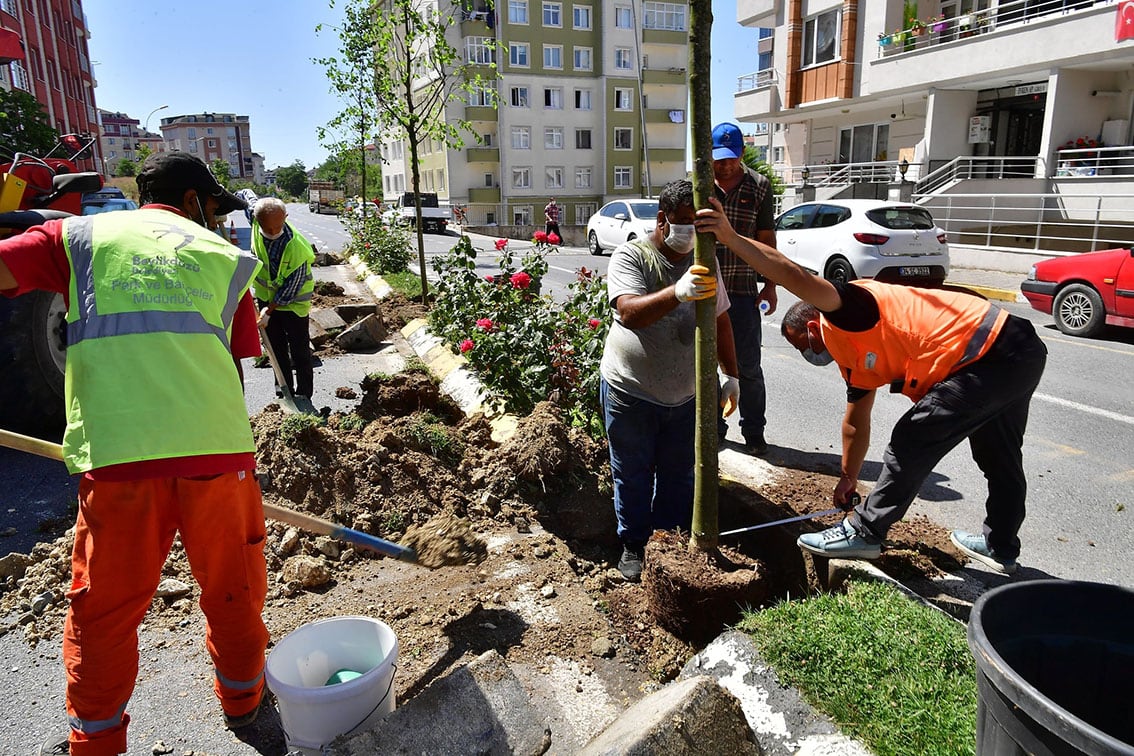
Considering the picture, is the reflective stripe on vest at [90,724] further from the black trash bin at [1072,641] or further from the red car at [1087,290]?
the red car at [1087,290]

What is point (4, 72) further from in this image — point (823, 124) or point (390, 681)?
point (390, 681)

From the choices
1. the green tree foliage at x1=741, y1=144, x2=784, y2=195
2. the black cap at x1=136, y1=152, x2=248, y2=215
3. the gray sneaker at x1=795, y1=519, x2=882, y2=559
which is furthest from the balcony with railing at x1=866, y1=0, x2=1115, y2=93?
the black cap at x1=136, y1=152, x2=248, y2=215

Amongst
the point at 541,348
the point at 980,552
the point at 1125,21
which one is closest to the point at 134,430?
the point at 541,348

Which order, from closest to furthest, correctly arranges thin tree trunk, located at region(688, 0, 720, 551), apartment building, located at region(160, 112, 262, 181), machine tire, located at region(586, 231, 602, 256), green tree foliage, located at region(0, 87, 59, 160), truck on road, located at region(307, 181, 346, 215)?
1. thin tree trunk, located at region(688, 0, 720, 551)
2. green tree foliage, located at region(0, 87, 59, 160)
3. machine tire, located at region(586, 231, 602, 256)
4. truck on road, located at region(307, 181, 346, 215)
5. apartment building, located at region(160, 112, 262, 181)

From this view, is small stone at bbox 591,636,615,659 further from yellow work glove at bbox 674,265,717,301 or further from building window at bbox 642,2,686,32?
building window at bbox 642,2,686,32

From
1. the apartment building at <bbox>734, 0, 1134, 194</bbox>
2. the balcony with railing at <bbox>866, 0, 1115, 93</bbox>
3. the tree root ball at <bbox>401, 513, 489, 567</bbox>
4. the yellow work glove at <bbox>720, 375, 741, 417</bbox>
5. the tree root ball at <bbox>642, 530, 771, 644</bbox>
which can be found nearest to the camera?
the tree root ball at <bbox>642, 530, 771, 644</bbox>

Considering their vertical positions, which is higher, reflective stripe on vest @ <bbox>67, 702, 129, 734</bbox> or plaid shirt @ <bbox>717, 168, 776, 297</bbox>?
plaid shirt @ <bbox>717, 168, 776, 297</bbox>

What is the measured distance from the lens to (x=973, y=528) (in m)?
4.20

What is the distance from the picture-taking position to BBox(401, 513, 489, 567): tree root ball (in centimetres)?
326

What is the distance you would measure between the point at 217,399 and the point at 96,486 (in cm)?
42

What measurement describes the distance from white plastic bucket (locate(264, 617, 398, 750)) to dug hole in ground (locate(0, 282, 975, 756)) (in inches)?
10.5

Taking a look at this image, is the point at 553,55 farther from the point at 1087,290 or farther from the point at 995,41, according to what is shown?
the point at 1087,290

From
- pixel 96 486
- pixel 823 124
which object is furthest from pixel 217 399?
pixel 823 124

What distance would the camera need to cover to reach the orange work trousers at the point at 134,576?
→ 7.64 feet
